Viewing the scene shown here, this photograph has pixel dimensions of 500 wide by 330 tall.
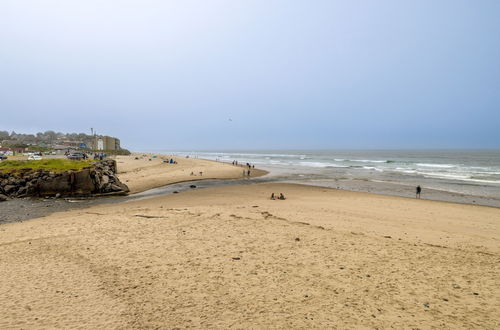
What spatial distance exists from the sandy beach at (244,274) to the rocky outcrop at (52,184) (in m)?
10.1

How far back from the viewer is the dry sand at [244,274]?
5.52m

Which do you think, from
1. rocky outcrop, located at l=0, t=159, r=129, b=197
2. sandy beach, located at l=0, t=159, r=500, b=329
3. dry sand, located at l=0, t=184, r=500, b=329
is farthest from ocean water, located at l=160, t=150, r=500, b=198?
rocky outcrop, located at l=0, t=159, r=129, b=197

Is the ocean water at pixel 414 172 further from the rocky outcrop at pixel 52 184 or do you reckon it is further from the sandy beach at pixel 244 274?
the rocky outcrop at pixel 52 184

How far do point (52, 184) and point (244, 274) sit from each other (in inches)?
869

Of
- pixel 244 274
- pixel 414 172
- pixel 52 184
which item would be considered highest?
pixel 52 184

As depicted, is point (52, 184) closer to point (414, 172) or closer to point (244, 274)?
point (244, 274)

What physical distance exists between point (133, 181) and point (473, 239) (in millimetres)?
30475

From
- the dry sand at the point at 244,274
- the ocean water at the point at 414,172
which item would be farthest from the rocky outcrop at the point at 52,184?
the ocean water at the point at 414,172

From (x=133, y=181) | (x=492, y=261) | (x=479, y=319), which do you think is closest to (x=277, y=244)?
(x=479, y=319)

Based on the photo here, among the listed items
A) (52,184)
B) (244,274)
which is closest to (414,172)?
(244,274)

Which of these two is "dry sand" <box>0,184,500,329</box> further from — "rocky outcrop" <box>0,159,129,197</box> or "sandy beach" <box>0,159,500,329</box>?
"rocky outcrop" <box>0,159,129,197</box>

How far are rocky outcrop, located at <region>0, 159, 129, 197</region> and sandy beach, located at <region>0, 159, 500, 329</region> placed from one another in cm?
1006

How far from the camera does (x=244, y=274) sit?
7441mm

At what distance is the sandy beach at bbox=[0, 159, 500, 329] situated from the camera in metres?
5.52
